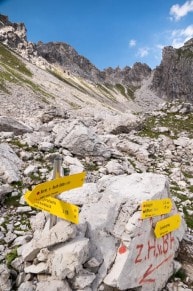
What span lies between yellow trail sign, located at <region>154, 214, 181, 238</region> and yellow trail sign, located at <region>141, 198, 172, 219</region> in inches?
9.8

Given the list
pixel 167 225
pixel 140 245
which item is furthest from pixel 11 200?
pixel 167 225

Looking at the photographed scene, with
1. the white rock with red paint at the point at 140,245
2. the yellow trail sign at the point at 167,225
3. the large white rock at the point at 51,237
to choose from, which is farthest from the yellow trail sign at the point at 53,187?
the yellow trail sign at the point at 167,225

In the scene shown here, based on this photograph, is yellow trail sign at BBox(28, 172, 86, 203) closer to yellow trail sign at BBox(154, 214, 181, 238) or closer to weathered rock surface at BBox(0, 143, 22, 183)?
yellow trail sign at BBox(154, 214, 181, 238)

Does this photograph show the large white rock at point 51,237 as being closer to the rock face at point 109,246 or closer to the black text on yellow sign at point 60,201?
the rock face at point 109,246

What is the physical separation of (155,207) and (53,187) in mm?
3010

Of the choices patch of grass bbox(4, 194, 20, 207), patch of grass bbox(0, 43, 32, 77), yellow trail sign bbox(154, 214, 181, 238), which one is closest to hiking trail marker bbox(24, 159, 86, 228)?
yellow trail sign bbox(154, 214, 181, 238)

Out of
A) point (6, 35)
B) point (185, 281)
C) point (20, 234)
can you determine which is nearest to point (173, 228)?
point (185, 281)

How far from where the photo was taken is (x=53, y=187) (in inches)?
Result: 285

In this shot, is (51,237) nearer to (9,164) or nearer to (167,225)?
(167,225)

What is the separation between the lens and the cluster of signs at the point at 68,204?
7.02 meters

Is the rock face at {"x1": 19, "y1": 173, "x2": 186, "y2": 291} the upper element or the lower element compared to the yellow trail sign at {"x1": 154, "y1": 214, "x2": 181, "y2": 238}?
lower

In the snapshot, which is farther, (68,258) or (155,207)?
(155,207)

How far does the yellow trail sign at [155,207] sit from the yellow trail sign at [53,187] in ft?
6.06

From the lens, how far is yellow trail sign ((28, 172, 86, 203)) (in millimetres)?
6846
